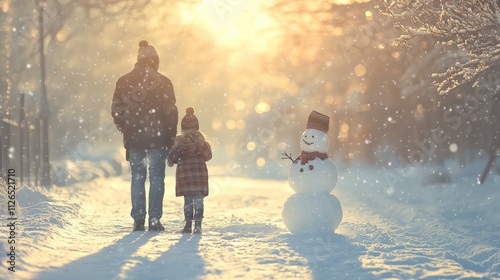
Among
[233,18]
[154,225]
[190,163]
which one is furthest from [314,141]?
[233,18]

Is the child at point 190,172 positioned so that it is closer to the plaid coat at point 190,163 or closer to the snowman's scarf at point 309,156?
the plaid coat at point 190,163

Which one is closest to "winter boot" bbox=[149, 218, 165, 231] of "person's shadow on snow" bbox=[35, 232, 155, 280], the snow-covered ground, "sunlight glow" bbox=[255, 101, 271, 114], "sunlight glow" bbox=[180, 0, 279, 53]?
the snow-covered ground

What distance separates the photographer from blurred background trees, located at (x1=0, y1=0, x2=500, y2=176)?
14.5m

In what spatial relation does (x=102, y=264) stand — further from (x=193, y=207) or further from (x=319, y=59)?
(x=319, y=59)

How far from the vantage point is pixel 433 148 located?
19766mm

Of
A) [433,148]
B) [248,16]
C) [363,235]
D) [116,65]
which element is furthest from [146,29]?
[363,235]

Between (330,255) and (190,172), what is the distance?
2296 millimetres

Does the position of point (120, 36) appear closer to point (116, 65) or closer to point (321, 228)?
point (116, 65)

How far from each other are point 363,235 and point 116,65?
857 inches

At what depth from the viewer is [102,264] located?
18.2 ft

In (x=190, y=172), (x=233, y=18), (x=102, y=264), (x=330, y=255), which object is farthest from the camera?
(x=233, y=18)

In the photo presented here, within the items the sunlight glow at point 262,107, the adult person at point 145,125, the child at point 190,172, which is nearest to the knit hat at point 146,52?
the adult person at point 145,125

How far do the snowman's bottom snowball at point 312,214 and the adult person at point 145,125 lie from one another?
1619mm

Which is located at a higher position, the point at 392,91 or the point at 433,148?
the point at 392,91
